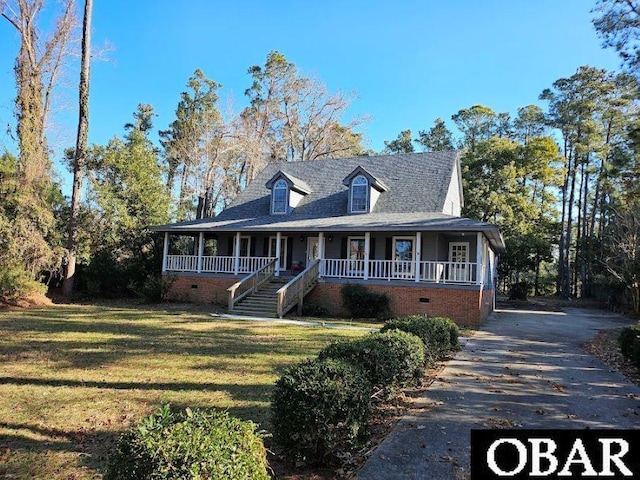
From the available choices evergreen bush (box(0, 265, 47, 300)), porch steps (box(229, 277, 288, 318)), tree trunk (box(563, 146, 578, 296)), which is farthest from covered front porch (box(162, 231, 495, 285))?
tree trunk (box(563, 146, 578, 296))

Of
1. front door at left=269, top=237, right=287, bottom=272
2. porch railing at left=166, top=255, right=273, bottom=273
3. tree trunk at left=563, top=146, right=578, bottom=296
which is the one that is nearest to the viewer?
porch railing at left=166, top=255, right=273, bottom=273

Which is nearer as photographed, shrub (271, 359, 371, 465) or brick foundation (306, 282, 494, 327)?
shrub (271, 359, 371, 465)

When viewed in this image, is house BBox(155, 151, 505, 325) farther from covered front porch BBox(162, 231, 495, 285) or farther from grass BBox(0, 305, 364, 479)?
grass BBox(0, 305, 364, 479)

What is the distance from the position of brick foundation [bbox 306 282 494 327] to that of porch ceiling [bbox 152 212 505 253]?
7.56ft

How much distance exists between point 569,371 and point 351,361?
18.2 ft

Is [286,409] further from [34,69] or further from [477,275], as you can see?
[34,69]

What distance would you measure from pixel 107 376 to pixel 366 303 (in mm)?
11146

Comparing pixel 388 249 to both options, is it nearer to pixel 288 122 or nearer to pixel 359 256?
pixel 359 256

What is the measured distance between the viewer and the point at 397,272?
17.9 metres

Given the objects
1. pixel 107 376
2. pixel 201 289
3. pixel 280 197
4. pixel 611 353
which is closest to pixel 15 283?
pixel 201 289

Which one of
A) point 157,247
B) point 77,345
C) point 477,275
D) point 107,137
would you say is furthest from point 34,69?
point 477,275

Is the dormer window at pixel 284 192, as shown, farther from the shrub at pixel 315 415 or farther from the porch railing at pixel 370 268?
the shrub at pixel 315 415

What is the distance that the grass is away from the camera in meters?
4.25

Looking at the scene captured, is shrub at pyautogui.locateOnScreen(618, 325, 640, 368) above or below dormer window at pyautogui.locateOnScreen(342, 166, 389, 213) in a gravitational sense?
below
